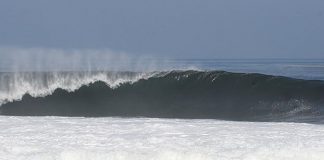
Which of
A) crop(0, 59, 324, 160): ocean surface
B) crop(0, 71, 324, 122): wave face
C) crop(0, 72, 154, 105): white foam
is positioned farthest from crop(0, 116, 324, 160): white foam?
crop(0, 72, 154, 105): white foam

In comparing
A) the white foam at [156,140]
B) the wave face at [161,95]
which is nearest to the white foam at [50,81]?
the wave face at [161,95]

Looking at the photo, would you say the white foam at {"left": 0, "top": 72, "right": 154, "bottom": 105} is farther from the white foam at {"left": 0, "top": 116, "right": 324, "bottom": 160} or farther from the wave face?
the white foam at {"left": 0, "top": 116, "right": 324, "bottom": 160}

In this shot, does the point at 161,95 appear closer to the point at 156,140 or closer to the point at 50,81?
the point at 50,81

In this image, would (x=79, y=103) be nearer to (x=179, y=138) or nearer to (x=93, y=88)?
(x=93, y=88)

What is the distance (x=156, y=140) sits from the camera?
30.3 ft

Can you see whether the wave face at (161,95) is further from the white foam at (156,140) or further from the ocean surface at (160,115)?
the white foam at (156,140)

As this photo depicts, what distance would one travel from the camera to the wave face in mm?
19844

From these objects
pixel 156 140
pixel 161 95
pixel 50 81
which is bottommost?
pixel 156 140

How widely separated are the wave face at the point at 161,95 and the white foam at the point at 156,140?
745 cm

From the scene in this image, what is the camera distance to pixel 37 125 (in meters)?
10.9

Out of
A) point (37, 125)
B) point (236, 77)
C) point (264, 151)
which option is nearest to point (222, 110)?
point (236, 77)

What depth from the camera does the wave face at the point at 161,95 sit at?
65.1 ft

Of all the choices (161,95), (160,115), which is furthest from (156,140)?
(161,95)

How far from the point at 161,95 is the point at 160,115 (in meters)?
A: 3.04
